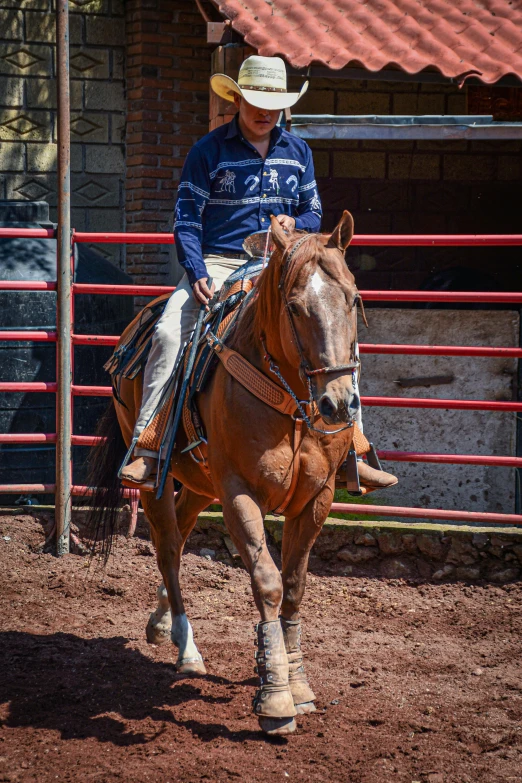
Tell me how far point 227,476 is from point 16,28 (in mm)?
7582

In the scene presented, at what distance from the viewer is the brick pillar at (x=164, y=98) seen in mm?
9742

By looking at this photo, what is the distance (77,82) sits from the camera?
10008 mm

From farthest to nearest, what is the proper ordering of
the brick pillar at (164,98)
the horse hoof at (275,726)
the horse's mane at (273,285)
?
the brick pillar at (164,98), the horse hoof at (275,726), the horse's mane at (273,285)

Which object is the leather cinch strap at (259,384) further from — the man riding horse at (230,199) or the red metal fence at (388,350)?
the red metal fence at (388,350)

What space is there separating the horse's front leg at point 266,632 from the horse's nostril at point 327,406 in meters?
0.70

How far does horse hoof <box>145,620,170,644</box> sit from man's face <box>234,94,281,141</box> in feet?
8.63

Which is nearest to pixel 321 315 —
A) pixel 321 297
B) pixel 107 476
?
pixel 321 297

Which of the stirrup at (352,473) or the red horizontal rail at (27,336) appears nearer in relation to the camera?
the stirrup at (352,473)

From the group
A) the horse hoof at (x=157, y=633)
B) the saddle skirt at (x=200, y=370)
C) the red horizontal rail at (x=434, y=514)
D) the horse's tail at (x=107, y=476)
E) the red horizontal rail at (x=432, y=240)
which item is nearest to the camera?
the saddle skirt at (x=200, y=370)

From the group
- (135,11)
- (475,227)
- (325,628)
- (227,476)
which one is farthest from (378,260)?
(227,476)

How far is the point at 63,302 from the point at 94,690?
2993 millimetres

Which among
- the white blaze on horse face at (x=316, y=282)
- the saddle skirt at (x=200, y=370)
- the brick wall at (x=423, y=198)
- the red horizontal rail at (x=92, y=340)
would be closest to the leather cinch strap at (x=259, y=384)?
the saddle skirt at (x=200, y=370)

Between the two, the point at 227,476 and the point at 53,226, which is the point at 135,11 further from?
the point at 227,476

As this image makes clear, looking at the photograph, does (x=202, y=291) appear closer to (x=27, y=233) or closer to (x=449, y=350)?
(x=449, y=350)
